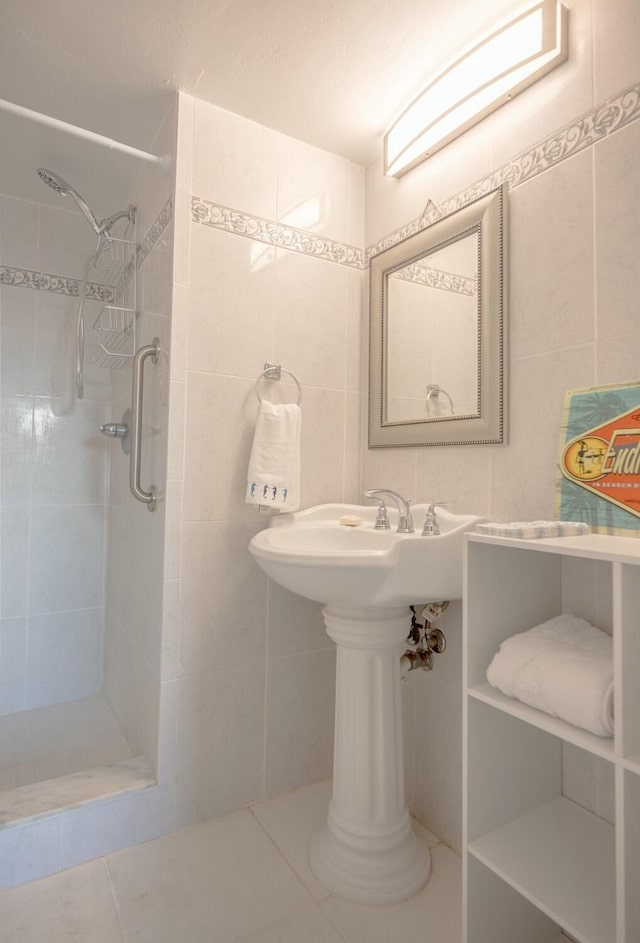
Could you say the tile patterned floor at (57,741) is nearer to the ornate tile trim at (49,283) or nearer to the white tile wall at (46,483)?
the white tile wall at (46,483)

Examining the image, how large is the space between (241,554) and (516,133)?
135 cm

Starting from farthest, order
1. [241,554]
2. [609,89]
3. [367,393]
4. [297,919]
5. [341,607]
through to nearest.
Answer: [367,393] < [241,554] < [341,607] < [297,919] < [609,89]

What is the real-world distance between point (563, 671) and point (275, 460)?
923 mm

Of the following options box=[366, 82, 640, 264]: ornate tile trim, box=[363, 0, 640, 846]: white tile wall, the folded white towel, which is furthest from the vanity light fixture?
the folded white towel

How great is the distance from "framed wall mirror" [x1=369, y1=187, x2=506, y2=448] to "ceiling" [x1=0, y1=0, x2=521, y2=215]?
0.40 meters

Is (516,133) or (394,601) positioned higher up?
(516,133)

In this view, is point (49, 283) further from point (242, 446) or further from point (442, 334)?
point (442, 334)

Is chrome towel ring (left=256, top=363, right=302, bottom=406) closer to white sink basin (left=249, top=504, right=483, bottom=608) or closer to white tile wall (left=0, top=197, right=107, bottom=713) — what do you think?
white sink basin (left=249, top=504, right=483, bottom=608)

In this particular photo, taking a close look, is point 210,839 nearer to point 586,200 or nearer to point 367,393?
point 367,393

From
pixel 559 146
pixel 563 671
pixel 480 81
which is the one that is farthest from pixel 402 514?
pixel 480 81

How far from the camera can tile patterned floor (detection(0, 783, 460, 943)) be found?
1115 millimetres

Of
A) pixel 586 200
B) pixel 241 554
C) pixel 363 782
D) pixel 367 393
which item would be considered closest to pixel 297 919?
pixel 363 782

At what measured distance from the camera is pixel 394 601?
3.67 feet

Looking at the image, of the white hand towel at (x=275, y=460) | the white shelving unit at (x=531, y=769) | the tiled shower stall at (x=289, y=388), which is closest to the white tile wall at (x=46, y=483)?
the tiled shower stall at (x=289, y=388)
